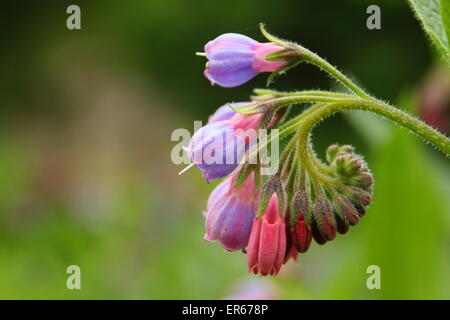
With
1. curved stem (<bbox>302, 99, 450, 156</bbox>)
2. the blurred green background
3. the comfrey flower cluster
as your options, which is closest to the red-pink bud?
the comfrey flower cluster

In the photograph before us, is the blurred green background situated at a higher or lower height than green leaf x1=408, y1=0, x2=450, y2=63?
higher

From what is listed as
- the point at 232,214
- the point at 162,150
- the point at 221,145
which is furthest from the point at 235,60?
the point at 162,150

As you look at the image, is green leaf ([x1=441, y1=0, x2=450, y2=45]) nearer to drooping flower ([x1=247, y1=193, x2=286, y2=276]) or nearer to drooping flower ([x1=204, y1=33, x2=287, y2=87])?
drooping flower ([x1=204, y1=33, x2=287, y2=87])

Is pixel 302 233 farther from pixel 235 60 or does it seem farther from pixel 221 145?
pixel 235 60

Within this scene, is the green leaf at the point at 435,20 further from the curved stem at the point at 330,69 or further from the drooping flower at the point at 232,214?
the drooping flower at the point at 232,214

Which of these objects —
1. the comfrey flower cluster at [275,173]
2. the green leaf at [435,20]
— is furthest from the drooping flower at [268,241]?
the green leaf at [435,20]
